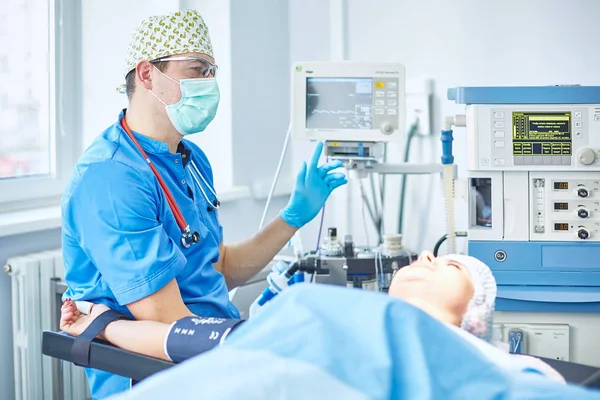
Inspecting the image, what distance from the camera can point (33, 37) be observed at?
270cm

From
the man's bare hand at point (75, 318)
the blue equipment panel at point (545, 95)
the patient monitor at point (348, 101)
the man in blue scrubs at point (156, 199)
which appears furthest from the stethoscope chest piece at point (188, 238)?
the blue equipment panel at point (545, 95)

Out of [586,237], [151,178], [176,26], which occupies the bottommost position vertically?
[586,237]

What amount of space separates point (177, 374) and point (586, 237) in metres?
1.44

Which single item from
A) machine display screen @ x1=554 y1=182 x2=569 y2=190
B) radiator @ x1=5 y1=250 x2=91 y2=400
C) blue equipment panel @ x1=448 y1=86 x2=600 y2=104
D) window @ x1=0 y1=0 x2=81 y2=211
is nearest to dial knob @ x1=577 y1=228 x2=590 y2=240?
machine display screen @ x1=554 y1=182 x2=569 y2=190

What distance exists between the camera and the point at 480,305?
5.15 feet

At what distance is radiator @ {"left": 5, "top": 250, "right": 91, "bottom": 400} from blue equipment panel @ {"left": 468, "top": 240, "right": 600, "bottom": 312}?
128cm

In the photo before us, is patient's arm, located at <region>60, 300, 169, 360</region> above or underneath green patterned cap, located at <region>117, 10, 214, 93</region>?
underneath

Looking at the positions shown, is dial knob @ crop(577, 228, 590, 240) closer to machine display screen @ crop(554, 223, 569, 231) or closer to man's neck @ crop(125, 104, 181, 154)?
machine display screen @ crop(554, 223, 569, 231)

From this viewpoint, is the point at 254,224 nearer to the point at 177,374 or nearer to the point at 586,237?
the point at 586,237

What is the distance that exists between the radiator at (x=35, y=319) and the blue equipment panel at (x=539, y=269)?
1.28 m

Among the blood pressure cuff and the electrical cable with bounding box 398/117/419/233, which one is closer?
the blood pressure cuff

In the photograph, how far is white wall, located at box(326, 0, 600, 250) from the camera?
9.57ft

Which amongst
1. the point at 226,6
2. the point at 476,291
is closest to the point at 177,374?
the point at 476,291

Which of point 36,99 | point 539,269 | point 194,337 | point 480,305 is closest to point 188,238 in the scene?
point 194,337
